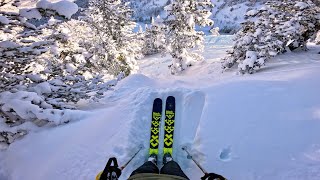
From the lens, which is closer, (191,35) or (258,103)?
(258,103)

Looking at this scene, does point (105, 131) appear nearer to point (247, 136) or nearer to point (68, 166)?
point (68, 166)

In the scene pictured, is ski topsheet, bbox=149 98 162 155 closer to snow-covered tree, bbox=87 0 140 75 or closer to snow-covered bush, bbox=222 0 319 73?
snow-covered bush, bbox=222 0 319 73

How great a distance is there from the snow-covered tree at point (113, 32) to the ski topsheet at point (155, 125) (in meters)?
15.5

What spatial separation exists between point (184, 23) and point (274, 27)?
285 inches

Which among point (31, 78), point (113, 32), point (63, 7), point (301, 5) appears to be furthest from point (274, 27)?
point (63, 7)

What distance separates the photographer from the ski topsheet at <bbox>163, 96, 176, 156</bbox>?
500cm

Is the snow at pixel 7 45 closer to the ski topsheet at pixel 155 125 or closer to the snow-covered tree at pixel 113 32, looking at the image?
the ski topsheet at pixel 155 125

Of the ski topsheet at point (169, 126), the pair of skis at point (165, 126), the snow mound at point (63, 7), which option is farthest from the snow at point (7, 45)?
the ski topsheet at point (169, 126)

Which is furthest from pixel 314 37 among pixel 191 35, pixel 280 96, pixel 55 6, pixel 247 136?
pixel 55 6

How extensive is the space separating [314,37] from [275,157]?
16522 millimetres

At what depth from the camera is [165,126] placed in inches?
215

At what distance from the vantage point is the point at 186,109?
637 centimetres

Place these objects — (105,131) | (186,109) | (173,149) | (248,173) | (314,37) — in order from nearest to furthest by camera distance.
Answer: (248,173) < (173,149) < (105,131) < (186,109) < (314,37)

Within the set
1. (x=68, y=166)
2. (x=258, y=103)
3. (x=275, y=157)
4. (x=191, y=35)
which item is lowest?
(x=68, y=166)
